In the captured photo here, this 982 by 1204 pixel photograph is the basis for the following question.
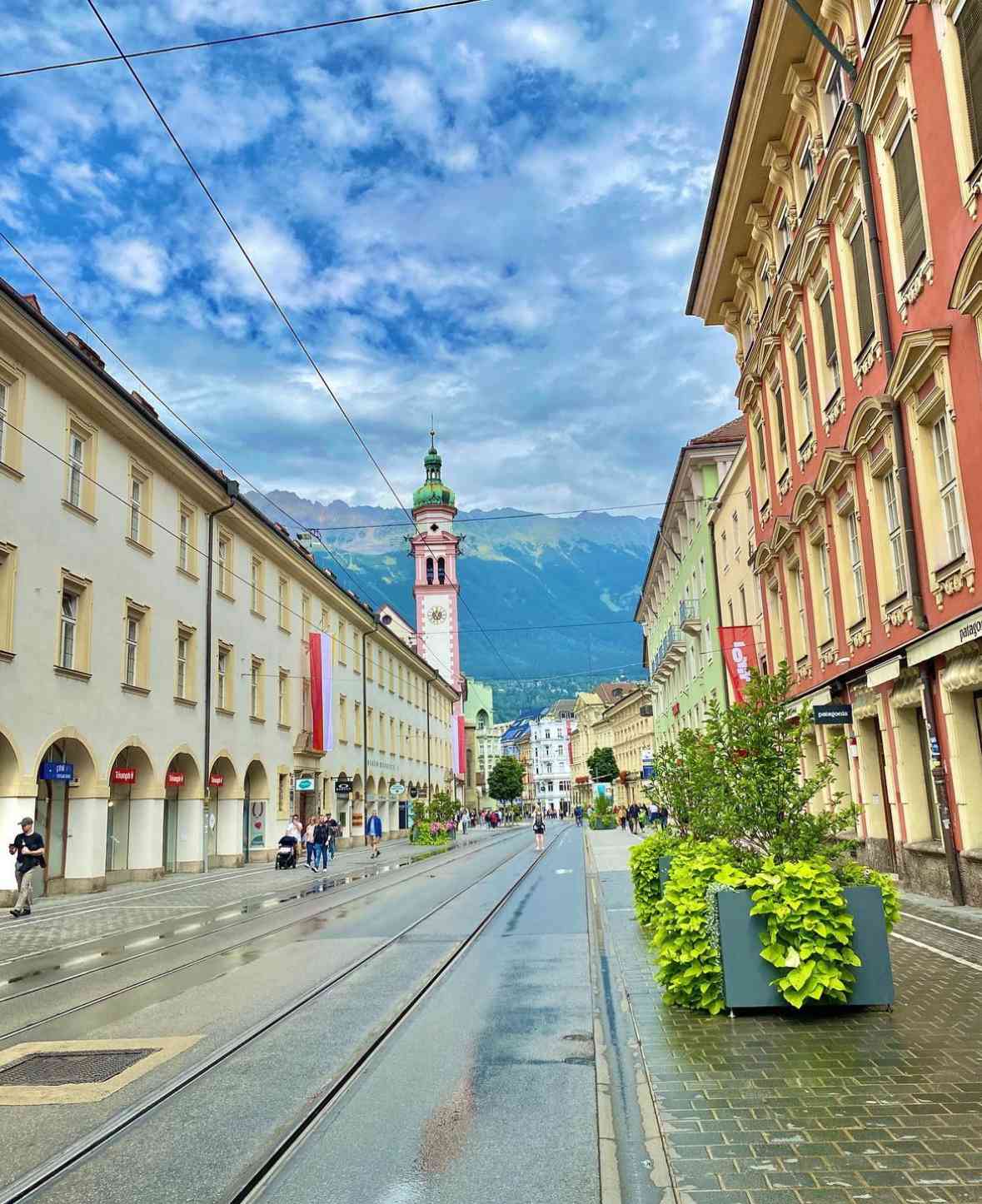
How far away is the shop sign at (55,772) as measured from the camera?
23.0 m

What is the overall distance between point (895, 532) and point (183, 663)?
21.2 m

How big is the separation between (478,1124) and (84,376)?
22.5 metres

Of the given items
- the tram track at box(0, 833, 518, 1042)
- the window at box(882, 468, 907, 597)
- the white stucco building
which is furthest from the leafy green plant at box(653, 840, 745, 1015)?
the white stucco building

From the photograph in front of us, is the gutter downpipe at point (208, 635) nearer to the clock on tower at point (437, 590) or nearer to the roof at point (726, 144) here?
the roof at point (726, 144)

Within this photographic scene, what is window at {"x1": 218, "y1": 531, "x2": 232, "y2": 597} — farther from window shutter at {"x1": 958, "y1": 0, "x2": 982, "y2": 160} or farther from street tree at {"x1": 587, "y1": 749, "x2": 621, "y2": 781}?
street tree at {"x1": 587, "y1": 749, "x2": 621, "y2": 781}

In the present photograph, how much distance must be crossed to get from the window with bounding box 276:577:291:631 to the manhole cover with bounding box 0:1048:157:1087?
109 feet

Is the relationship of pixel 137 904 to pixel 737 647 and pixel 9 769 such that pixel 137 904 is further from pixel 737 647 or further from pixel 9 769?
pixel 737 647

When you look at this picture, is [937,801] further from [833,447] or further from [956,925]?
[833,447]

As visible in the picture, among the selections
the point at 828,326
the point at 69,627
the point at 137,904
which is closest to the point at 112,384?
the point at 69,627

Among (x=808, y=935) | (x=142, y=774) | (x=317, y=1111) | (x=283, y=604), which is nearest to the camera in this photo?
(x=317, y=1111)

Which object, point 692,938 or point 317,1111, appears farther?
point 692,938

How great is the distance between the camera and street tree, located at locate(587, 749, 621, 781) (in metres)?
115

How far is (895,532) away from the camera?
59.8 feet

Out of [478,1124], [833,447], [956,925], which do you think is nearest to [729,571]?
[833,447]
